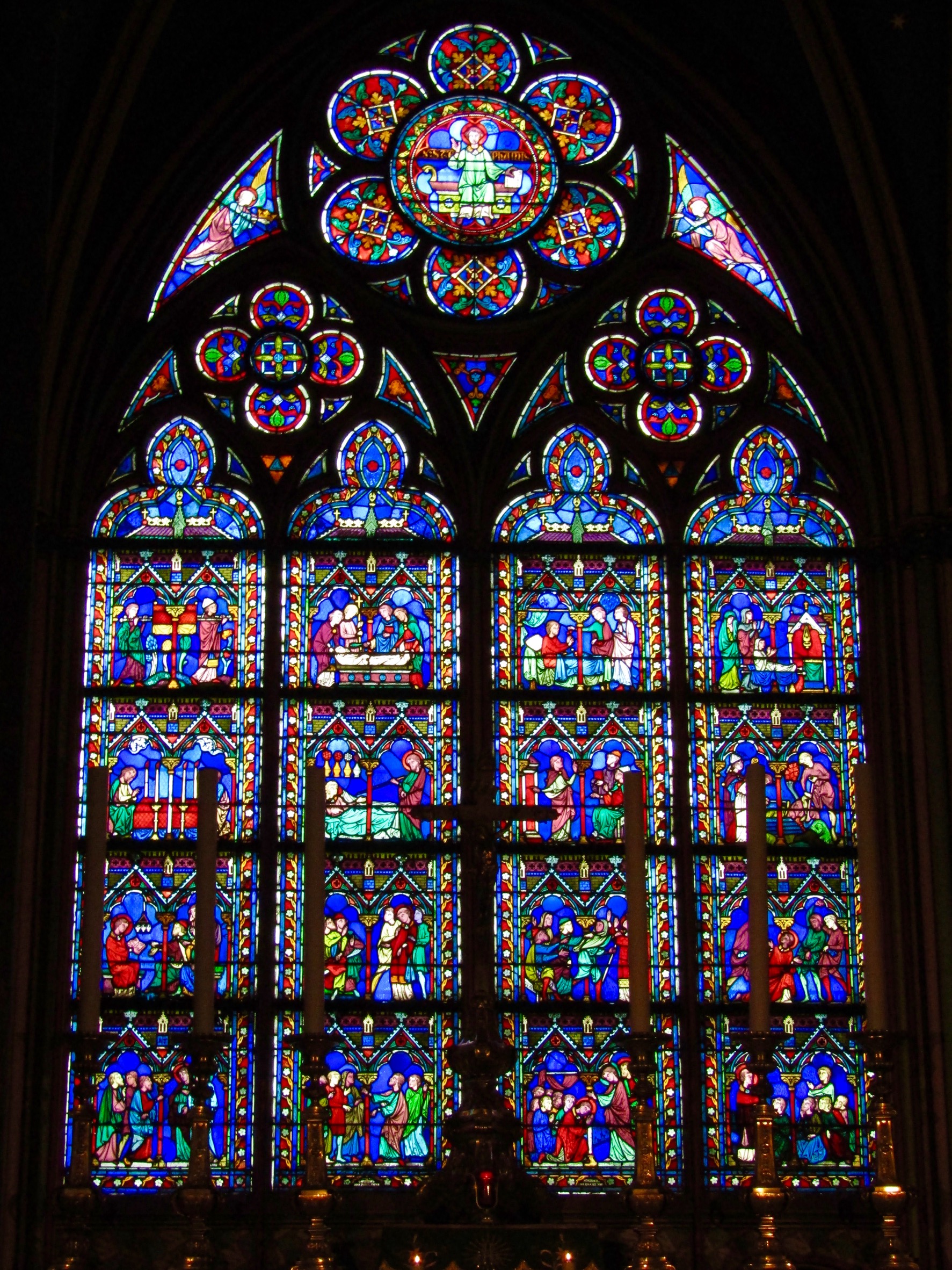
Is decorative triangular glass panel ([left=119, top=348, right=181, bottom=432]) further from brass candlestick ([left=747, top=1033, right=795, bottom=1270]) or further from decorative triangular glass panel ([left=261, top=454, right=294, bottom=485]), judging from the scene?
brass candlestick ([left=747, top=1033, right=795, bottom=1270])

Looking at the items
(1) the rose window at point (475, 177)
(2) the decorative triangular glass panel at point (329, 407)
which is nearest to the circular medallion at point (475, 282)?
(1) the rose window at point (475, 177)

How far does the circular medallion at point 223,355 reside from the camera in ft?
45.8

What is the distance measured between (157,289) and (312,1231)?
7.15 meters

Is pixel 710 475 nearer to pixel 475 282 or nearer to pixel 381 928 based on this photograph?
pixel 475 282

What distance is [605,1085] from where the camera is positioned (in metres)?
12.5

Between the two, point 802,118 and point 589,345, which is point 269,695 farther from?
point 802,118

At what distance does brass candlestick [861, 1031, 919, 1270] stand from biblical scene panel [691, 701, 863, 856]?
4.59 metres

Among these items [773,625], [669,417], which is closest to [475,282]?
[669,417]

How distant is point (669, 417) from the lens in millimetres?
14062

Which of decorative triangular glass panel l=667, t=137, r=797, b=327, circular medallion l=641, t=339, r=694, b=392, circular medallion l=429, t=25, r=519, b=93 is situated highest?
circular medallion l=429, t=25, r=519, b=93

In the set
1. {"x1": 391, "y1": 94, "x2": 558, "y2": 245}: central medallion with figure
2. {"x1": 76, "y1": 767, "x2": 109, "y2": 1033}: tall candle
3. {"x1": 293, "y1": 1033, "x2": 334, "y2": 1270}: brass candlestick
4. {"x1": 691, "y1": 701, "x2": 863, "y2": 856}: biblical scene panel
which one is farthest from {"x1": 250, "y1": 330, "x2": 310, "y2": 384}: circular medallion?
{"x1": 293, "y1": 1033, "x2": 334, "y2": 1270}: brass candlestick

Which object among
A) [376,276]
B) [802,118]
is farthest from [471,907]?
[802,118]

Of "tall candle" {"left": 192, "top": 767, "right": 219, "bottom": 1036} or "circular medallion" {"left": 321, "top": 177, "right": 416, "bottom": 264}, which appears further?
"circular medallion" {"left": 321, "top": 177, "right": 416, "bottom": 264}

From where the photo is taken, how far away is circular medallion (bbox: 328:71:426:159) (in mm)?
14422
